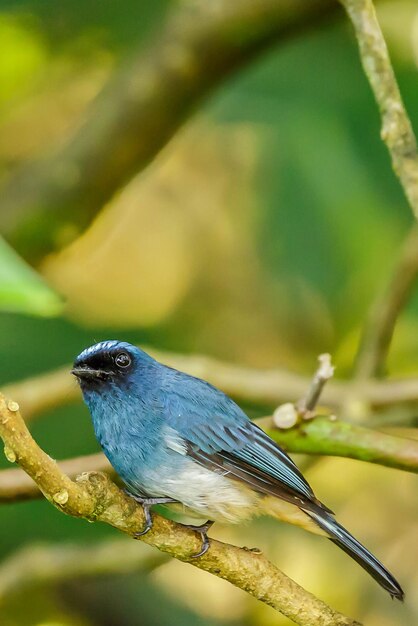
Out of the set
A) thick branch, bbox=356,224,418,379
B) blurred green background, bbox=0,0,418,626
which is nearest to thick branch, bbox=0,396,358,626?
thick branch, bbox=356,224,418,379

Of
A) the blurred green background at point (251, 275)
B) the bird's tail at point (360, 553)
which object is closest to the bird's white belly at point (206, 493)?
the bird's tail at point (360, 553)

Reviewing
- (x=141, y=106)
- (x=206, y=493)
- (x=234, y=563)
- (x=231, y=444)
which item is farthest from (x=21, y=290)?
(x=141, y=106)

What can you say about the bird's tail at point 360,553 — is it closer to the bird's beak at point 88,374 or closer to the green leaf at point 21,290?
the bird's beak at point 88,374

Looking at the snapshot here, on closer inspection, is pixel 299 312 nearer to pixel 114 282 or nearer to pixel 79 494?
pixel 114 282

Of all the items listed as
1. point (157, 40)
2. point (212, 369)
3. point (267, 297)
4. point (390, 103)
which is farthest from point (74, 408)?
point (390, 103)

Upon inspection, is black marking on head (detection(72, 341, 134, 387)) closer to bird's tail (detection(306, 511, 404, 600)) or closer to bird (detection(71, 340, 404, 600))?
bird (detection(71, 340, 404, 600))

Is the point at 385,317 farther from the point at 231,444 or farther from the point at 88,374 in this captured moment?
the point at 88,374
